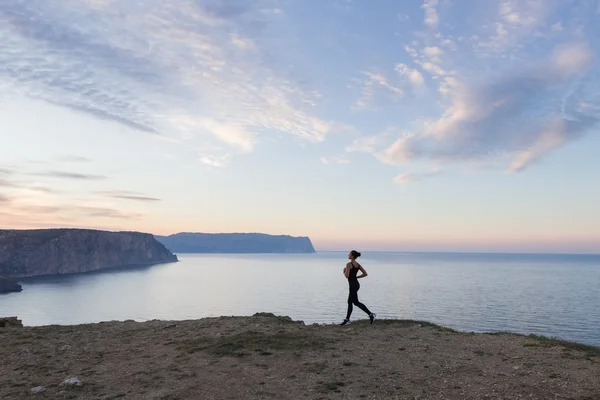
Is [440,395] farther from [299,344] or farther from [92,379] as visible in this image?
[92,379]

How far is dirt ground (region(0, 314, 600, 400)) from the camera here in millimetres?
10133

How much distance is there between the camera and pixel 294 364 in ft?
41.0

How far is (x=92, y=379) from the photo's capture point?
38.0 feet

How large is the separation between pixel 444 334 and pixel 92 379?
14.0m

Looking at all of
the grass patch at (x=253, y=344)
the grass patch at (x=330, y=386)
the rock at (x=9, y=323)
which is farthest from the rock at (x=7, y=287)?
the grass patch at (x=330, y=386)

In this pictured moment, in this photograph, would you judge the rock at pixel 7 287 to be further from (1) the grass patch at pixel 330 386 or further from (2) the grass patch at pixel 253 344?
(1) the grass patch at pixel 330 386

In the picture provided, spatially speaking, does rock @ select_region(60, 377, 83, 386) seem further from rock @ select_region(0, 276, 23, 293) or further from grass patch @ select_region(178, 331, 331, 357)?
rock @ select_region(0, 276, 23, 293)

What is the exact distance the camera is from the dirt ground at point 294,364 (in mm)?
10133

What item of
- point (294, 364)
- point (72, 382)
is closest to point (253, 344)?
point (294, 364)

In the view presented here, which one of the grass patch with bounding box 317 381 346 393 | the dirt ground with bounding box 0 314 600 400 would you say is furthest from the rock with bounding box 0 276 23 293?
the grass patch with bounding box 317 381 346 393

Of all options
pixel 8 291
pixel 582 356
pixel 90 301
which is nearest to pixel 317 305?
pixel 90 301

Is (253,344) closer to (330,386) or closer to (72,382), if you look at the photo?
(330,386)

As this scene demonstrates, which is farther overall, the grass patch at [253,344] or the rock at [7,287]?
the rock at [7,287]

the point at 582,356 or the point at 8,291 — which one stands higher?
the point at 582,356
